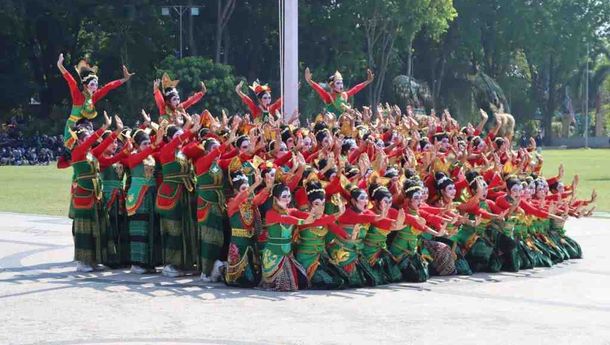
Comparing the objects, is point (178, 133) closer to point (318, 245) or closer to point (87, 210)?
point (87, 210)

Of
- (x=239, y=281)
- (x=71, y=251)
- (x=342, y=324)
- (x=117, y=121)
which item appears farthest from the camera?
(x=71, y=251)

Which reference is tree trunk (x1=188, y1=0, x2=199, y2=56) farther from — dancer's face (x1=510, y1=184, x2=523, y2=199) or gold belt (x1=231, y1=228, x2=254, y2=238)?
gold belt (x1=231, y1=228, x2=254, y2=238)

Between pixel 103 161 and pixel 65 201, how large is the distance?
9.95m

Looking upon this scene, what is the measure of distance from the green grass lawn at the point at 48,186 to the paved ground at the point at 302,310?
809 centimetres

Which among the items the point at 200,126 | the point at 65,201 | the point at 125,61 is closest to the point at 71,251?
the point at 200,126

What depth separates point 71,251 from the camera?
13336mm

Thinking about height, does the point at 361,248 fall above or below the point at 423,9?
below

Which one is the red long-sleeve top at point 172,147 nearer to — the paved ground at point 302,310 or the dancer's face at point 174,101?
the paved ground at point 302,310

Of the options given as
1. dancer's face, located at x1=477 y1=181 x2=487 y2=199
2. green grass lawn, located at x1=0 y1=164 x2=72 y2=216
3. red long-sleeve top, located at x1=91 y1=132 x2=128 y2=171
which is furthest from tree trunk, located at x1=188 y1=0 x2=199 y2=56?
dancer's face, located at x1=477 y1=181 x2=487 y2=199

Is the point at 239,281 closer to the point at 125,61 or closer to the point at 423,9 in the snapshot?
the point at 125,61

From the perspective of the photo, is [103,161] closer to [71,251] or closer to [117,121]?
[117,121]

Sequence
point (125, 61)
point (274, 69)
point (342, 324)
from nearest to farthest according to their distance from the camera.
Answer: point (342, 324)
point (125, 61)
point (274, 69)

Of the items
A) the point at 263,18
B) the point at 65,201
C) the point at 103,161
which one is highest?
the point at 263,18

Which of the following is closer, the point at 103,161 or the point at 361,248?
the point at 361,248
